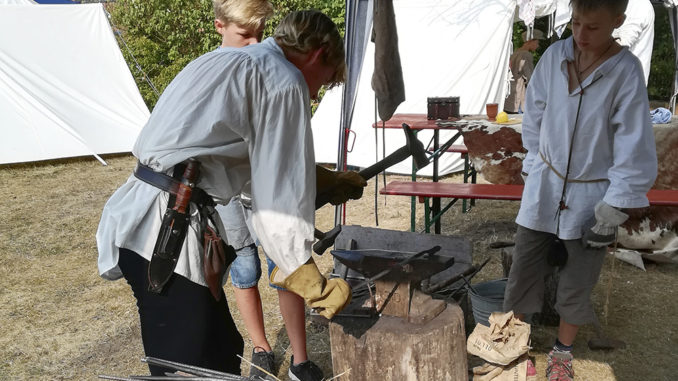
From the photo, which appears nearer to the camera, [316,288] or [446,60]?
[316,288]

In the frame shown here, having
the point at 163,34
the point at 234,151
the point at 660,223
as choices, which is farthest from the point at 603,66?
the point at 163,34

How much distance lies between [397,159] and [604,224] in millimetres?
953

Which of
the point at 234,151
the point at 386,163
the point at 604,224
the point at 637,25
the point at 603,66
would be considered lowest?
the point at 604,224

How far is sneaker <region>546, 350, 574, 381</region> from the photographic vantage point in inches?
104

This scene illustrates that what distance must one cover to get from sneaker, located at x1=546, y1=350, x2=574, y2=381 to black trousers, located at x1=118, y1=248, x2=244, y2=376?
1.78m

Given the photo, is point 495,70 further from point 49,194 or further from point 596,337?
point 49,194

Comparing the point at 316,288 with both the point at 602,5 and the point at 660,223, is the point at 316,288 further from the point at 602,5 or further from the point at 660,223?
the point at 660,223

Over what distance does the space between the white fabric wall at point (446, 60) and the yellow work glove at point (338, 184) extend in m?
4.62

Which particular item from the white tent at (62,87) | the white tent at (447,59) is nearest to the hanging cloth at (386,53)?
the white tent at (447,59)

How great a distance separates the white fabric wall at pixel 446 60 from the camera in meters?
6.42

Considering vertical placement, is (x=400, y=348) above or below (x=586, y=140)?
→ below

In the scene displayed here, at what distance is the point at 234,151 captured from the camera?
147 centimetres

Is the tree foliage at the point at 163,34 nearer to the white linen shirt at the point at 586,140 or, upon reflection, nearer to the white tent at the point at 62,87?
the white tent at the point at 62,87

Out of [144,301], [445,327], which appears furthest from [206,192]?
[445,327]
